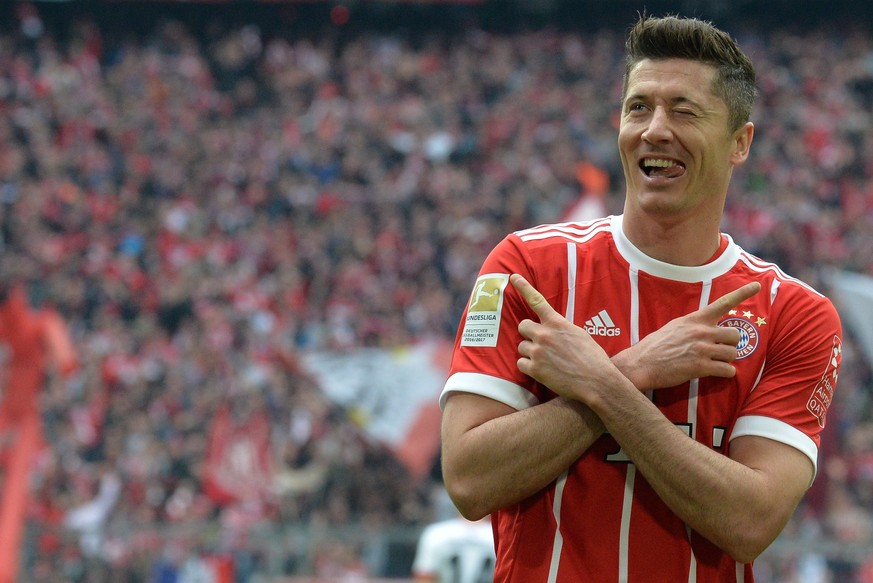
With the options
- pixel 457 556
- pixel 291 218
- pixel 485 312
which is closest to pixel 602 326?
pixel 485 312

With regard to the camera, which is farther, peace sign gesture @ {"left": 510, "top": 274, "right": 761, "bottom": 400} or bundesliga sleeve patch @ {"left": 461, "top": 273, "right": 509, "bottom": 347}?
bundesliga sleeve patch @ {"left": 461, "top": 273, "right": 509, "bottom": 347}

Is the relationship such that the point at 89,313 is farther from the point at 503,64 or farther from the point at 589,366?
the point at 589,366

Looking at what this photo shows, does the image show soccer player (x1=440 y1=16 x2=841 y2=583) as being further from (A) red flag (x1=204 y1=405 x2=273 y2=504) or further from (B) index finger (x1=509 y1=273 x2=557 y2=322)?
(A) red flag (x1=204 y1=405 x2=273 y2=504)

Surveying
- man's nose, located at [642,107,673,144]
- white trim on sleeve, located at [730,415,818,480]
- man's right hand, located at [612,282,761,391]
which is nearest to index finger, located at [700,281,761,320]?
man's right hand, located at [612,282,761,391]

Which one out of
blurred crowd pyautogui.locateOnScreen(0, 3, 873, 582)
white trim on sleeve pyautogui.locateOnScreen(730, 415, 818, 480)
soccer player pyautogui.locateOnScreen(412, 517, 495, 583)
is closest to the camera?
white trim on sleeve pyautogui.locateOnScreen(730, 415, 818, 480)

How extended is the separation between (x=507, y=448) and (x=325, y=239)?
47.0 feet

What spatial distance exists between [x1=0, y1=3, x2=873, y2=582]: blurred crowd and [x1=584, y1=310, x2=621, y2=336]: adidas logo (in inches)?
285

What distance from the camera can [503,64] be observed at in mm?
20953

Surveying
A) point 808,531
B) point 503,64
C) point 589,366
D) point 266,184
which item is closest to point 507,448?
point 589,366

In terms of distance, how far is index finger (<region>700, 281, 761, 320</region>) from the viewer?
2.28m

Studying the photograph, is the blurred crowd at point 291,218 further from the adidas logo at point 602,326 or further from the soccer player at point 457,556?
the adidas logo at point 602,326

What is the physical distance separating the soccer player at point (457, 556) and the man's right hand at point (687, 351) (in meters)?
4.35

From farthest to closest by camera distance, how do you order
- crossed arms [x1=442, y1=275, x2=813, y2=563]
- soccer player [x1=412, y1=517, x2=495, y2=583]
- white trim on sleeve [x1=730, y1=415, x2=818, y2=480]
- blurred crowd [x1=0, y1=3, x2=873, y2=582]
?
blurred crowd [x1=0, y1=3, x2=873, y2=582] < soccer player [x1=412, y1=517, x2=495, y2=583] < white trim on sleeve [x1=730, y1=415, x2=818, y2=480] < crossed arms [x1=442, y1=275, x2=813, y2=563]

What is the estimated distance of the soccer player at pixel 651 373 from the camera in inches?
87.9
